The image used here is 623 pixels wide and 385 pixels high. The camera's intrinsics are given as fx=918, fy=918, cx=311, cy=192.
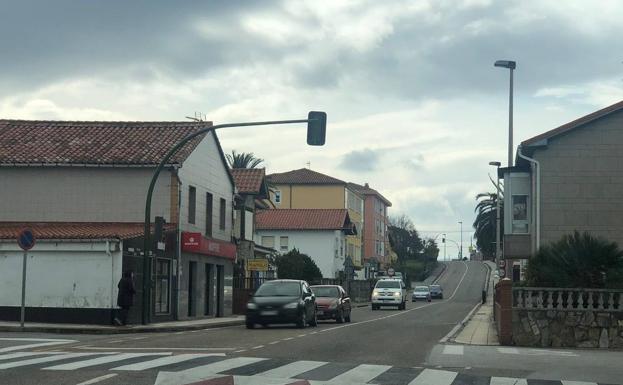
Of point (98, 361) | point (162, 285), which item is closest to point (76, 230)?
point (162, 285)

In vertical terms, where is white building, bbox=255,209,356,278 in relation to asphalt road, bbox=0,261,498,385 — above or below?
above

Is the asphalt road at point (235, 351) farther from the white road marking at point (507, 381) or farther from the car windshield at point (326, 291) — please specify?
the car windshield at point (326, 291)

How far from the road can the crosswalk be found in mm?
14

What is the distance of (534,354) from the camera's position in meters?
18.6

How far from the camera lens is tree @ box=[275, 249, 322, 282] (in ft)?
200

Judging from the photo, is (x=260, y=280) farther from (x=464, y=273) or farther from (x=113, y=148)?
(x=464, y=273)

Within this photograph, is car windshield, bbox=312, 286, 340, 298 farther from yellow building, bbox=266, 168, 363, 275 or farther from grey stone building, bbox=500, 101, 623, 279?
yellow building, bbox=266, 168, 363, 275

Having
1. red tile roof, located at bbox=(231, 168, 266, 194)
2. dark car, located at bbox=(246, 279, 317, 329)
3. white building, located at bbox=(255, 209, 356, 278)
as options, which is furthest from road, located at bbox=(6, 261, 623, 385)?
white building, located at bbox=(255, 209, 356, 278)

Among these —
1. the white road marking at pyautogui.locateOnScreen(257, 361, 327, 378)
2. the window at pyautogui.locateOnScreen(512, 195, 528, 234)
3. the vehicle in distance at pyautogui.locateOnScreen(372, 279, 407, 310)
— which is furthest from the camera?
the vehicle in distance at pyautogui.locateOnScreen(372, 279, 407, 310)

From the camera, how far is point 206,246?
36.3 metres

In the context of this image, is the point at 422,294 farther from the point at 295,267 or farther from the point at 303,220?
the point at 295,267

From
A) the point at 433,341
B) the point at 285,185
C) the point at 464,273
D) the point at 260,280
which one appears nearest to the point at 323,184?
the point at 285,185

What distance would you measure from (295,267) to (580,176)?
86.8 feet

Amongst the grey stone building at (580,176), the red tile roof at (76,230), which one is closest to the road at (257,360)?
the red tile roof at (76,230)
